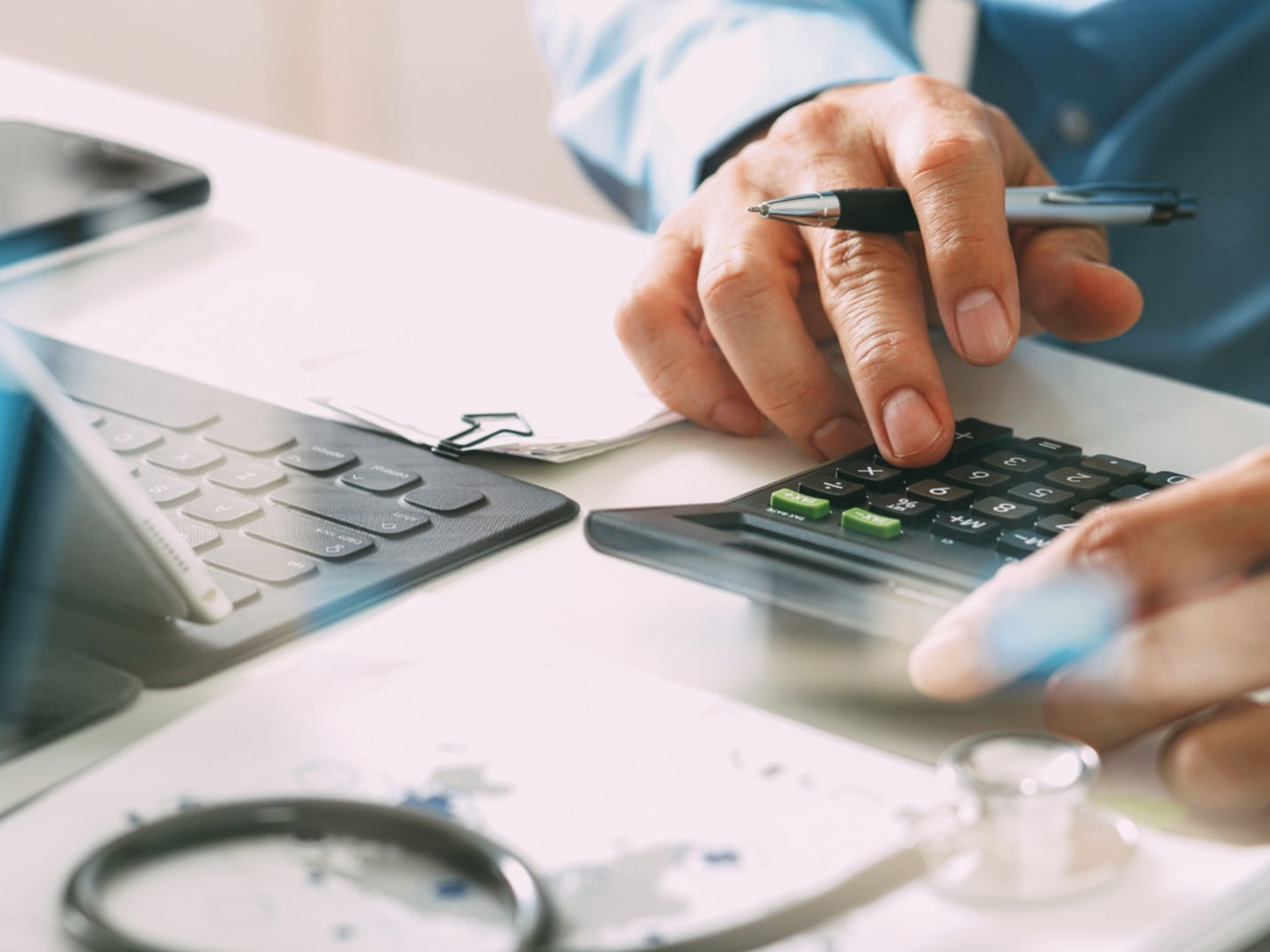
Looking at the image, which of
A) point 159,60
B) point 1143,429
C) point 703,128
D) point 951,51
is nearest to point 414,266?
point 703,128

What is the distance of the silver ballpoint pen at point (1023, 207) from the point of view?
552 mm

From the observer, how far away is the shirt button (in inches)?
37.9

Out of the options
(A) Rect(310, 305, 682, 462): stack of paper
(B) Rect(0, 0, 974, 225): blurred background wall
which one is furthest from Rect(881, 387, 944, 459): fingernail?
(B) Rect(0, 0, 974, 225): blurred background wall

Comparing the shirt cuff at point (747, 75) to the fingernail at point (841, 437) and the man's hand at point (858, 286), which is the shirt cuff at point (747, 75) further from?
the fingernail at point (841, 437)

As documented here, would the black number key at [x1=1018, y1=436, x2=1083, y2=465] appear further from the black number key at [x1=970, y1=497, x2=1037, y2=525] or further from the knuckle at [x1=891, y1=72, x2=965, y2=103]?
the knuckle at [x1=891, y1=72, x2=965, y2=103]

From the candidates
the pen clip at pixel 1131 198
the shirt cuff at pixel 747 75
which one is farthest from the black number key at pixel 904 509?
the shirt cuff at pixel 747 75

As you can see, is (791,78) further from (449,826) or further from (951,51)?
(951,51)

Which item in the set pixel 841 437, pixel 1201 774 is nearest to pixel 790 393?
pixel 841 437

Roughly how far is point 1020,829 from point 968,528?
0.13 metres

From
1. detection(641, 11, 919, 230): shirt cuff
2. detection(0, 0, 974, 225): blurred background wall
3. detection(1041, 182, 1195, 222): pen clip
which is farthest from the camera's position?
detection(0, 0, 974, 225): blurred background wall

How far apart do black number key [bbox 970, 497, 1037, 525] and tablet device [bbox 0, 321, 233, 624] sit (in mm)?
212

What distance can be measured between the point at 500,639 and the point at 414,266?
359 mm

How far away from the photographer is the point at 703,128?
2.69 feet

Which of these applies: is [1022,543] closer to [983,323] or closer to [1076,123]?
[983,323]
